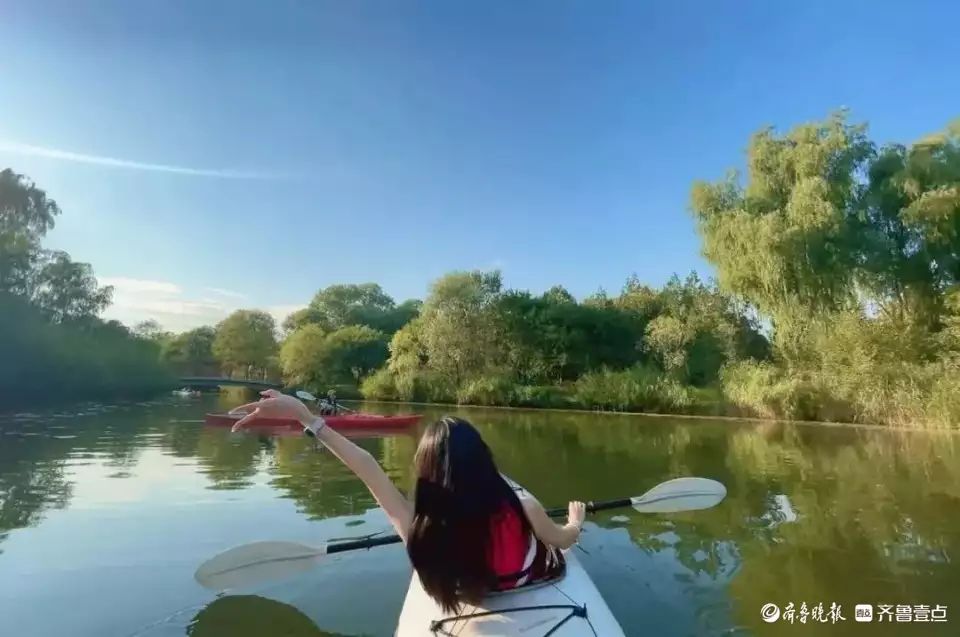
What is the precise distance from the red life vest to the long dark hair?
0.06 m

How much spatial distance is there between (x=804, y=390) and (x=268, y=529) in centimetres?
1699

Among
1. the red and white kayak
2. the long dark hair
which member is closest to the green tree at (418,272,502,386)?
the red and white kayak

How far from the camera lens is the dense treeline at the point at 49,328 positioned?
27.8 metres

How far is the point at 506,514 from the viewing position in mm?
2443

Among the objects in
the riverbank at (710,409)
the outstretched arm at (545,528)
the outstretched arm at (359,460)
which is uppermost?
the outstretched arm at (359,460)

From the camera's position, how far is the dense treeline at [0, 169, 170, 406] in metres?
27.8

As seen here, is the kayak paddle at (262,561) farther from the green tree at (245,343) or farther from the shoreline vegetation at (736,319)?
the green tree at (245,343)

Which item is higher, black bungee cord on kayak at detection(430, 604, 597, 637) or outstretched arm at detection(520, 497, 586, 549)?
outstretched arm at detection(520, 497, 586, 549)

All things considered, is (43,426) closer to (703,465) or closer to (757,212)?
(703,465)

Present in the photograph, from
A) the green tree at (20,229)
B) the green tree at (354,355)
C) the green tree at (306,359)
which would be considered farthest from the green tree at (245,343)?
the green tree at (20,229)

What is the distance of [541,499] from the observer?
8.51 m

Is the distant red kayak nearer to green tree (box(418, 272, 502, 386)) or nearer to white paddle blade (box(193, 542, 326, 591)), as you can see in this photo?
white paddle blade (box(193, 542, 326, 591))

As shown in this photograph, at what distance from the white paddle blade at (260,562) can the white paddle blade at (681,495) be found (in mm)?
2534

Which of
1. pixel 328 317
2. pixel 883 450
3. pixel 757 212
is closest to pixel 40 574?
pixel 883 450
